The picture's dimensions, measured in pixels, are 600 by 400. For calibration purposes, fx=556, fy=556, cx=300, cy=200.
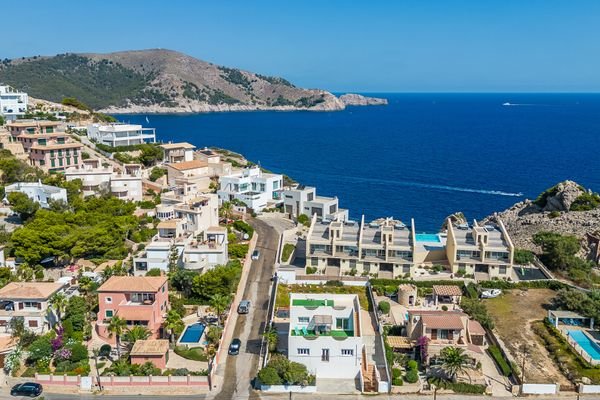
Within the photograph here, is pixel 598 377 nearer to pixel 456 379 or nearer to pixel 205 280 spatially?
pixel 456 379

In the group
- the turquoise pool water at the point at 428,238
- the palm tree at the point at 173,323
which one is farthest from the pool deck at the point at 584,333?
the palm tree at the point at 173,323

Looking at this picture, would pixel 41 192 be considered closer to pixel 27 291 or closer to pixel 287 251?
pixel 27 291

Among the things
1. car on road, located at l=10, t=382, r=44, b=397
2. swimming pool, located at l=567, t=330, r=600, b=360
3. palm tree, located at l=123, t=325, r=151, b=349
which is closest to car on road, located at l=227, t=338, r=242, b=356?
palm tree, located at l=123, t=325, r=151, b=349

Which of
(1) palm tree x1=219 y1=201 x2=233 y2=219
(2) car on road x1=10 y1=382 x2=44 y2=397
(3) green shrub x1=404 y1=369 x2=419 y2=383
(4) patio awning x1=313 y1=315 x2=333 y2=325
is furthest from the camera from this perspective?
(1) palm tree x1=219 y1=201 x2=233 y2=219

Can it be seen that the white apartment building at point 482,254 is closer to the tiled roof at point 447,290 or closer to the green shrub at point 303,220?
the tiled roof at point 447,290

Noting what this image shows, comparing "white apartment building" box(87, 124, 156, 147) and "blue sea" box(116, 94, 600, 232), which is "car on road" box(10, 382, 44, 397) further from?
"white apartment building" box(87, 124, 156, 147)

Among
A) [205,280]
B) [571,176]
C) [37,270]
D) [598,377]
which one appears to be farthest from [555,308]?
[571,176]
